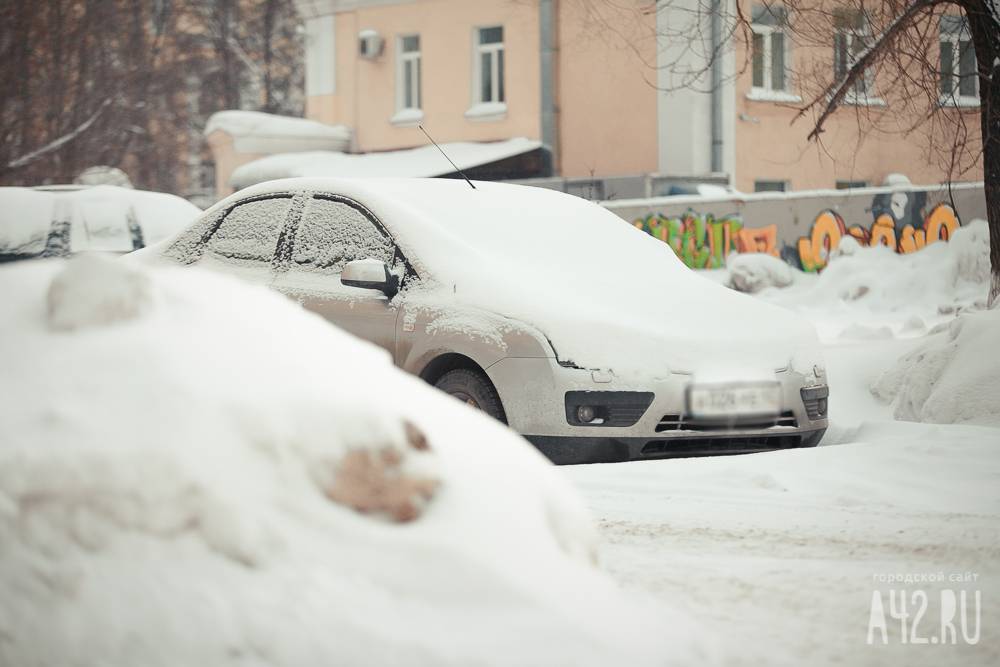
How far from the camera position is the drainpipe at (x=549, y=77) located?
2639cm

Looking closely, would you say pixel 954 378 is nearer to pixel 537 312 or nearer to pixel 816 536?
pixel 537 312

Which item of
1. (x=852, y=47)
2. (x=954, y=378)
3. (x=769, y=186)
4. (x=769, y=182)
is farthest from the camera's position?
(x=769, y=186)

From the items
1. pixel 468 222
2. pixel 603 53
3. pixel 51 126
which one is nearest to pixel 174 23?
pixel 51 126

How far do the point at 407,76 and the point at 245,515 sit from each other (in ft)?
90.6

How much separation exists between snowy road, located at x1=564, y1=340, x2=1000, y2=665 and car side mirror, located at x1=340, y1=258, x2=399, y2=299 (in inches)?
52.5

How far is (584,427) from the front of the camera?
6160 mm

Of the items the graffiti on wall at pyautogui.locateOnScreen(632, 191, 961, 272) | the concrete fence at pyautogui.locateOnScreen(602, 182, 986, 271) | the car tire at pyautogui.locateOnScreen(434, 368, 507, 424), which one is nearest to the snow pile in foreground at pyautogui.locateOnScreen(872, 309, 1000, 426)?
the car tire at pyautogui.locateOnScreen(434, 368, 507, 424)

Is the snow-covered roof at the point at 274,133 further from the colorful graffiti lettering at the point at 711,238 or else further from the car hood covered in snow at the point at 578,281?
the car hood covered in snow at the point at 578,281

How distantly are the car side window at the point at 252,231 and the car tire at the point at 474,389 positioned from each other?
1.48 m

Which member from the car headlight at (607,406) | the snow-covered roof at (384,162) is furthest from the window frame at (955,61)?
the snow-covered roof at (384,162)

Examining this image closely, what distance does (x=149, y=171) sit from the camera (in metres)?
34.5

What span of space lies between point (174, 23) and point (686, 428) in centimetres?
3313

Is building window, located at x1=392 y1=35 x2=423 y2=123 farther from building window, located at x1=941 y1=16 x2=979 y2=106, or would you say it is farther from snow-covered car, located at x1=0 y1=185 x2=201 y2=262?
building window, located at x1=941 y1=16 x2=979 y2=106

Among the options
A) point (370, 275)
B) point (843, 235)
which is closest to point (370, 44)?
point (843, 235)
